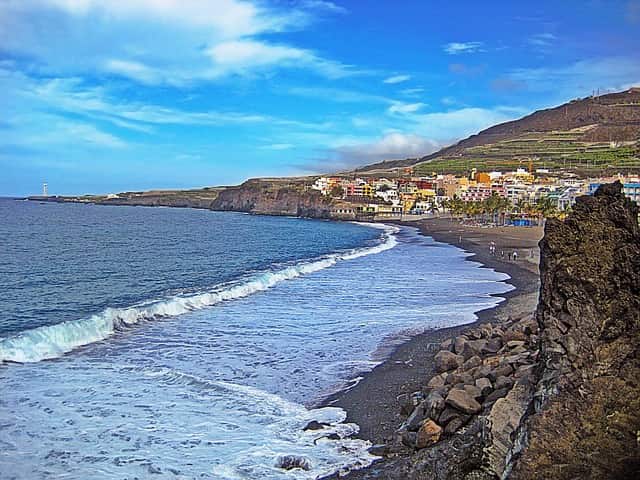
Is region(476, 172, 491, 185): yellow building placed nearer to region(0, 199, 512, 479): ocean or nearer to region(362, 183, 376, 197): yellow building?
region(362, 183, 376, 197): yellow building

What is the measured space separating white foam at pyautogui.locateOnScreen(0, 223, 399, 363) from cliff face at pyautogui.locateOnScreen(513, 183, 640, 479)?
13.4 m

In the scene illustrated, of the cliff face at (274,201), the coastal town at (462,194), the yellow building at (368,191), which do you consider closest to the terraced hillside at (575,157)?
the coastal town at (462,194)

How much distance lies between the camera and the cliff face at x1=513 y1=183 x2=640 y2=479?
18.3ft

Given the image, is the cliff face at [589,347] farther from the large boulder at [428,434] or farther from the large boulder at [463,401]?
the large boulder at [428,434]

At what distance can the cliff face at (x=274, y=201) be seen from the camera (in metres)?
143

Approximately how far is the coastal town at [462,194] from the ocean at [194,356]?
72839 mm

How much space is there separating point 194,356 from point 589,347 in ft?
38.1

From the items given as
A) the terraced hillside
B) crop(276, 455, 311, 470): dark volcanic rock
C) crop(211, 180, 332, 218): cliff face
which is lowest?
crop(276, 455, 311, 470): dark volcanic rock

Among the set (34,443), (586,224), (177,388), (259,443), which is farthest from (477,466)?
(177,388)

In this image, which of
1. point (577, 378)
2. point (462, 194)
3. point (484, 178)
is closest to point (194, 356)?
point (577, 378)

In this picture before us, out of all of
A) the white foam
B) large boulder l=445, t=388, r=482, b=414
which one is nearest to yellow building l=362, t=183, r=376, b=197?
the white foam

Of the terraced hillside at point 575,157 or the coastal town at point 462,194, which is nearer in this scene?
the coastal town at point 462,194

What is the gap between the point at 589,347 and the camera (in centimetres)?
596

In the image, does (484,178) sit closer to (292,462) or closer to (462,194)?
(462,194)
